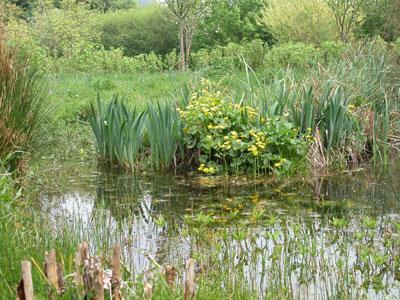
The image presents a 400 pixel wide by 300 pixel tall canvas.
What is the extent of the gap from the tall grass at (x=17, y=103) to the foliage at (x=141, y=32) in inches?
1011

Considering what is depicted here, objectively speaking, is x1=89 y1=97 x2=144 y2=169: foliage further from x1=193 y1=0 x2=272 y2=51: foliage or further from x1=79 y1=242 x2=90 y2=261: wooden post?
x1=193 y1=0 x2=272 y2=51: foliage

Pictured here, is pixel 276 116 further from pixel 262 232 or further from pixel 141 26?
pixel 141 26

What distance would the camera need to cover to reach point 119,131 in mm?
8336

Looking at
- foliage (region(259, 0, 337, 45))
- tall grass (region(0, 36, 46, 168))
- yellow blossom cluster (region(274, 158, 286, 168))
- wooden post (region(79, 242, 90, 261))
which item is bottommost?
yellow blossom cluster (region(274, 158, 286, 168))

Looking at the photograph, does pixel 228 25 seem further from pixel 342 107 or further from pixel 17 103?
pixel 17 103

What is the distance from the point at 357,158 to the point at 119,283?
666 centimetres

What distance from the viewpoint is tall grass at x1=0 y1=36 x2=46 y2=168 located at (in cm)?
644

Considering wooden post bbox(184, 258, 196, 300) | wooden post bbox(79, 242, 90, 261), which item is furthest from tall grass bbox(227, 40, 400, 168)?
wooden post bbox(79, 242, 90, 261)

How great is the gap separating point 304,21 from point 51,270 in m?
22.4

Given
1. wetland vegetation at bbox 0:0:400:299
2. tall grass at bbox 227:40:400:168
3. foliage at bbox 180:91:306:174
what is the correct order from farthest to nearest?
tall grass at bbox 227:40:400:168 → foliage at bbox 180:91:306:174 → wetland vegetation at bbox 0:0:400:299

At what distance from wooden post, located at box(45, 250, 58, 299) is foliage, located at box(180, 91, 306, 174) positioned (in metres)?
5.32

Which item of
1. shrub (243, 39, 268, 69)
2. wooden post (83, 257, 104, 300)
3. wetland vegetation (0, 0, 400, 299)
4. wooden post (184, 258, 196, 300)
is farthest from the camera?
shrub (243, 39, 268, 69)

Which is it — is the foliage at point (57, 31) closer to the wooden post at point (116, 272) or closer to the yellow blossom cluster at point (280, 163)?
the yellow blossom cluster at point (280, 163)

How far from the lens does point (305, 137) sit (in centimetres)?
854
